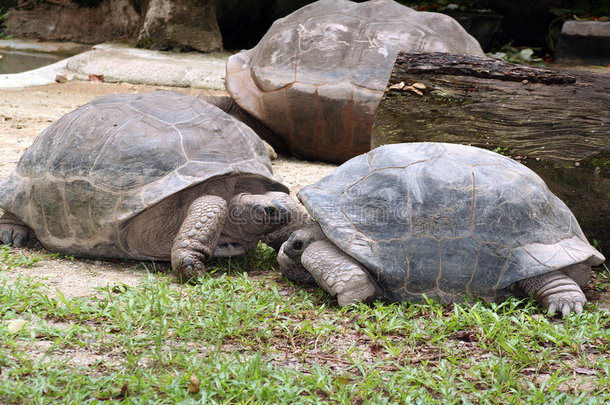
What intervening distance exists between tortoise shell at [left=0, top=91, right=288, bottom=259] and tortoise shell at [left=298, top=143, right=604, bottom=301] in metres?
0.83

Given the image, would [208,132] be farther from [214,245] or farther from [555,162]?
[555,162]

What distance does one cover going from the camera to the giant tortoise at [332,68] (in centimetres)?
616

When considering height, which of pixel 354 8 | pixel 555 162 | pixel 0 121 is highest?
pixel 354 8

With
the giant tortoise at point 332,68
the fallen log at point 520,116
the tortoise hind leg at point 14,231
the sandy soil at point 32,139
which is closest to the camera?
the sandy soil at point 32,139

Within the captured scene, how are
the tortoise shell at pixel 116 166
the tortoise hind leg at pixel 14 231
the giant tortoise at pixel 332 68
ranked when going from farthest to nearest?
1. the giant tortoise at pixel 332 68
2. the tortoise hind leg at pixel 14 231
3. the tortoise shell at pixel 116 166

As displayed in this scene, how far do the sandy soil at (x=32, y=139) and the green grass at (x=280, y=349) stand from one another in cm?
22

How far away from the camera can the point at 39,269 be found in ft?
→ 12.5

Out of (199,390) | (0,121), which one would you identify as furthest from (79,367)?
(0,121)

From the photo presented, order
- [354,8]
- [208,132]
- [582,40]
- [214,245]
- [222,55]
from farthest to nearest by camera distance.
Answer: [222,55] → [582,40] → [354,8] → [208,132] → [214,245]

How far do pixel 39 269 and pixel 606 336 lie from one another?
122 inches

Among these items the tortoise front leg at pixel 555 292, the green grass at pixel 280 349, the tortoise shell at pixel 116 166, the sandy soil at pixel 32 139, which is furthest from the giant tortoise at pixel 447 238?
the sandy soil at pixel 32 139

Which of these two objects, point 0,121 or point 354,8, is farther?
point 0,121

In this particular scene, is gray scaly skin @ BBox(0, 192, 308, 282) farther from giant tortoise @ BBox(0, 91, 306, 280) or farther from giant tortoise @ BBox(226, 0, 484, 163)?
A: giant tortoise @ BBox(226, 0, 484, 163)

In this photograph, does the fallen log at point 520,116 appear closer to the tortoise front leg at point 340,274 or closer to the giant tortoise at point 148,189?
the giant tortoise at point 148,189
